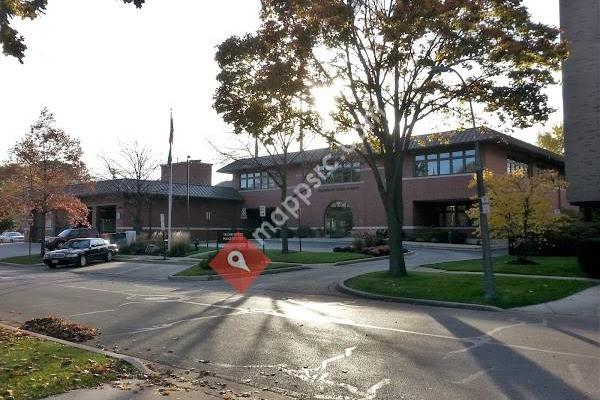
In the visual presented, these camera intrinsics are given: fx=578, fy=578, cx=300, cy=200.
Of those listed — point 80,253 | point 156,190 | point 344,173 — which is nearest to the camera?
point 80,253

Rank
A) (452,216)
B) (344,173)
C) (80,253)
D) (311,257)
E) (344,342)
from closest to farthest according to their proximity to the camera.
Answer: (344,342)
(311,257)
(80,253)
(452,216)
(344,173)

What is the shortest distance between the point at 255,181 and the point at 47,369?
171ft

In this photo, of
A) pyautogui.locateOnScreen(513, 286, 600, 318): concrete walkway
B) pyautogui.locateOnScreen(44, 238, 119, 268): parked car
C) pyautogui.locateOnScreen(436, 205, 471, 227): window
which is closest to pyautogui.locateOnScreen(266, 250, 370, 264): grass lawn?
pyautogui.locateOnScreen(44, 238, 119, 268): parked car

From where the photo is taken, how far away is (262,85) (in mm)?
18656

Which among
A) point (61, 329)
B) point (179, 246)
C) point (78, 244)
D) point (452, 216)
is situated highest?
point (452, 216)

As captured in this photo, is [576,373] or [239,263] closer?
[576,373]

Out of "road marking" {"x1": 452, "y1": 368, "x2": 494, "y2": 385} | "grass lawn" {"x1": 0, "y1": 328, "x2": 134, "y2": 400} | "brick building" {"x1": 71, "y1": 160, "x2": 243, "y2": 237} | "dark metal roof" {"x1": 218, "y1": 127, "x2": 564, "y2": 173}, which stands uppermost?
"dark metal roof" {"x1": 218, "y1": 127, "x2": 564, "y2": 173}

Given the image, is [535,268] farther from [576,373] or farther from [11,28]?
[11,28]

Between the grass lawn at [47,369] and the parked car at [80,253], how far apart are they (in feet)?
78.6

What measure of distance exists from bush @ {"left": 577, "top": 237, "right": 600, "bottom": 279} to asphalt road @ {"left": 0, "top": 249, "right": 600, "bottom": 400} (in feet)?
20.9

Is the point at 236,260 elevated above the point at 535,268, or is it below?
above

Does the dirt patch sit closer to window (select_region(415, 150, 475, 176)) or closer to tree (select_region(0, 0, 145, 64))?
tree (select_region(0, 0, 145, 64))

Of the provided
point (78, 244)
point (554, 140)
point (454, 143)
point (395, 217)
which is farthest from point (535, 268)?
point (554, 140)

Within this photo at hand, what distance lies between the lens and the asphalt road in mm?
7008
